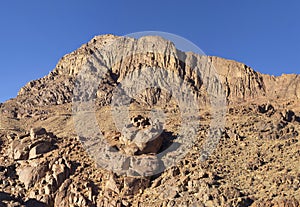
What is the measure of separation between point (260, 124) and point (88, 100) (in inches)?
1626

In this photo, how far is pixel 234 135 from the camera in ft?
180

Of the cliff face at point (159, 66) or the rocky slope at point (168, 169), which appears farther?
the cliff face at point (159, 66)

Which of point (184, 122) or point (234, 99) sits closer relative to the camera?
point (184, 122)

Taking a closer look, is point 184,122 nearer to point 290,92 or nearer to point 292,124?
point 292,124

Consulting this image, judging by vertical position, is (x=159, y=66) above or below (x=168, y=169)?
above

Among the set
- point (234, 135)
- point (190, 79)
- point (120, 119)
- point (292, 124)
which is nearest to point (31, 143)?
point (120, 119)

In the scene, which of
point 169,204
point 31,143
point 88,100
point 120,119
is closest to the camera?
point 169,204

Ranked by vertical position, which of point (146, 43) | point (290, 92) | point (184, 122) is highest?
point (146, 43)

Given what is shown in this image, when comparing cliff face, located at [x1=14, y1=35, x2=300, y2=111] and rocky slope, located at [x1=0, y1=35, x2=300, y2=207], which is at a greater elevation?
cliff face, located at [x1=14, y1=35, x2=300, y2=111]

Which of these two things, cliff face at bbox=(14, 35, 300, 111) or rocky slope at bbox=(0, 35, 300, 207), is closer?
rocky slope at bbox=(0, 35, 300, 207)

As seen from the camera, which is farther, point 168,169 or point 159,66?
point 159,66

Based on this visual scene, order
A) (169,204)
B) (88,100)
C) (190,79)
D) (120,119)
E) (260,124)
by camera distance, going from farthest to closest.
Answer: (190,79) < (88,100) < (120,119) < (260,124) < (169,204)

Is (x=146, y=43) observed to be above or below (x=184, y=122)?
above

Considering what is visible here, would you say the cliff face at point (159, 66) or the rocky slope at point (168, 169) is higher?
the cliff face at point (159, 66)
